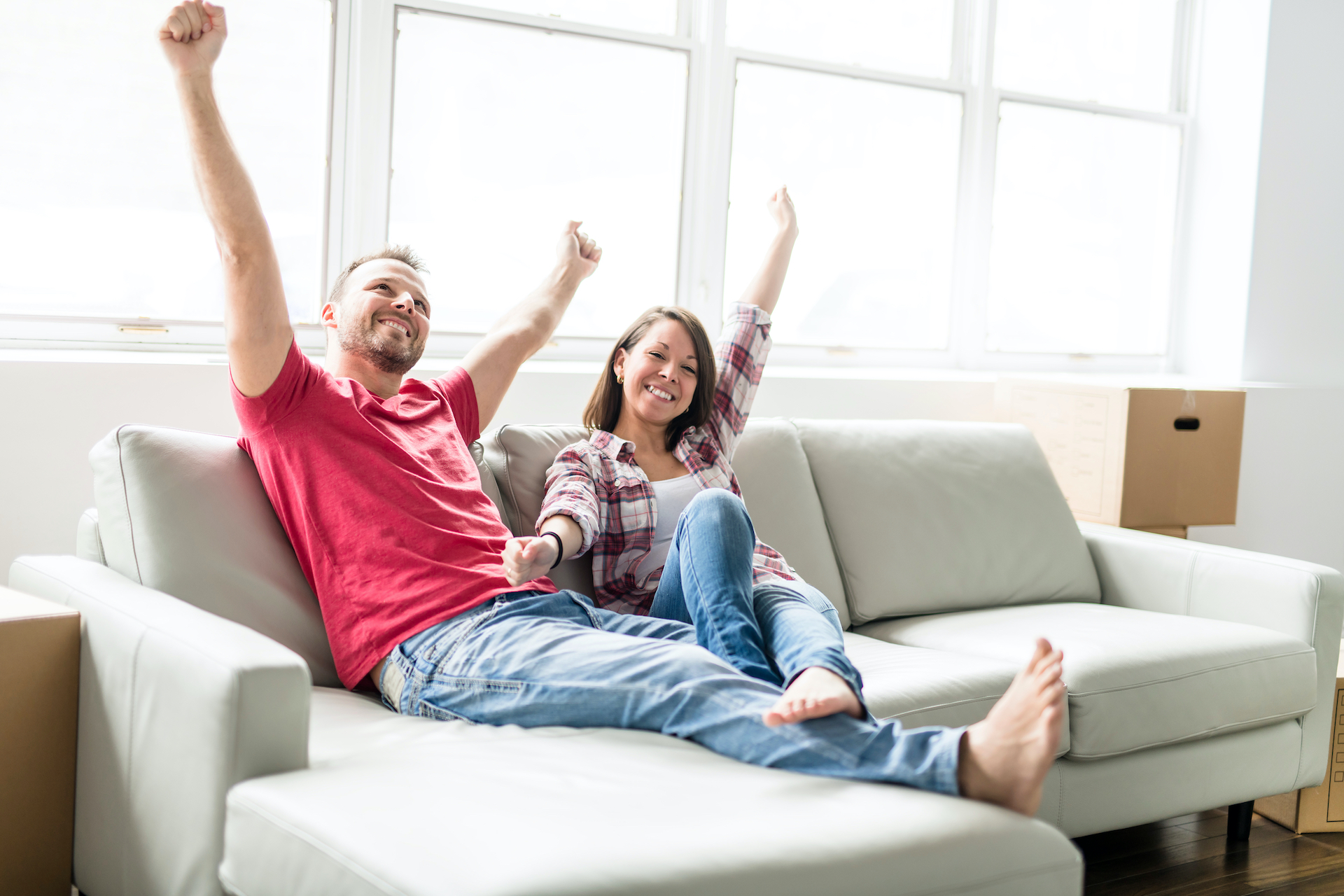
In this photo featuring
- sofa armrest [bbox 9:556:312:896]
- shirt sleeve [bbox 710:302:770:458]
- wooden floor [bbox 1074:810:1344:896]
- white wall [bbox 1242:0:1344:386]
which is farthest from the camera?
white wall [bbox 1242:0:1344:386]

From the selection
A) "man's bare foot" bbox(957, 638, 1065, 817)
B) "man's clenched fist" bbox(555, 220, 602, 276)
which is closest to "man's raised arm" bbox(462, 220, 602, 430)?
"man's clenched fist" bbox(555, 220, 602, 276)

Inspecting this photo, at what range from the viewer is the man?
1304 mm

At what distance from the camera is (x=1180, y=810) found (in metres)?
2.10

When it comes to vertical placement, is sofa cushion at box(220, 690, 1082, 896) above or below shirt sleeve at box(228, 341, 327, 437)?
below

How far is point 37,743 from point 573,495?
88cm

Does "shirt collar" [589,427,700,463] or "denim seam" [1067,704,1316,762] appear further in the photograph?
"shirt collar" [589,427,700,463]

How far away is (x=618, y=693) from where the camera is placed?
1467mm

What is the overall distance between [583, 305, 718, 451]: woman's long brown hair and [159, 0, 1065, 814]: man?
0.32 metres

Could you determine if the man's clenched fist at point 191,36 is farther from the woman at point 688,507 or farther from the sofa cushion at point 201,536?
the woman at point 688,507

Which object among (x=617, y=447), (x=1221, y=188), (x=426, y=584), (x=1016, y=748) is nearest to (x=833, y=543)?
(x=617, y=447)

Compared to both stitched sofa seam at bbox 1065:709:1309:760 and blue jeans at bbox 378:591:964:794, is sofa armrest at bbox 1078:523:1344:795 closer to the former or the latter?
stitched sofa seam at bbox 1065:709:1309:760

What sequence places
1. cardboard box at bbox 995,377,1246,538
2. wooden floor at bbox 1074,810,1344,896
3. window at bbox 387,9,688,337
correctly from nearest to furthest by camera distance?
wooden floor at bbox 1074,810,1344,896
window at bbox 387,9,688,337
cardboard box at bbox 995,377,1246,538

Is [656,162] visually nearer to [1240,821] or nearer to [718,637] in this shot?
[718,637]

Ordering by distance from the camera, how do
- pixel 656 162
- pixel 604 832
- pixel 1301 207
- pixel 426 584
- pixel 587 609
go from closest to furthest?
pixel 604 832 < pixel 426 584 < pixel 587 609 < pixel 656 162 < pixel 1301 207
